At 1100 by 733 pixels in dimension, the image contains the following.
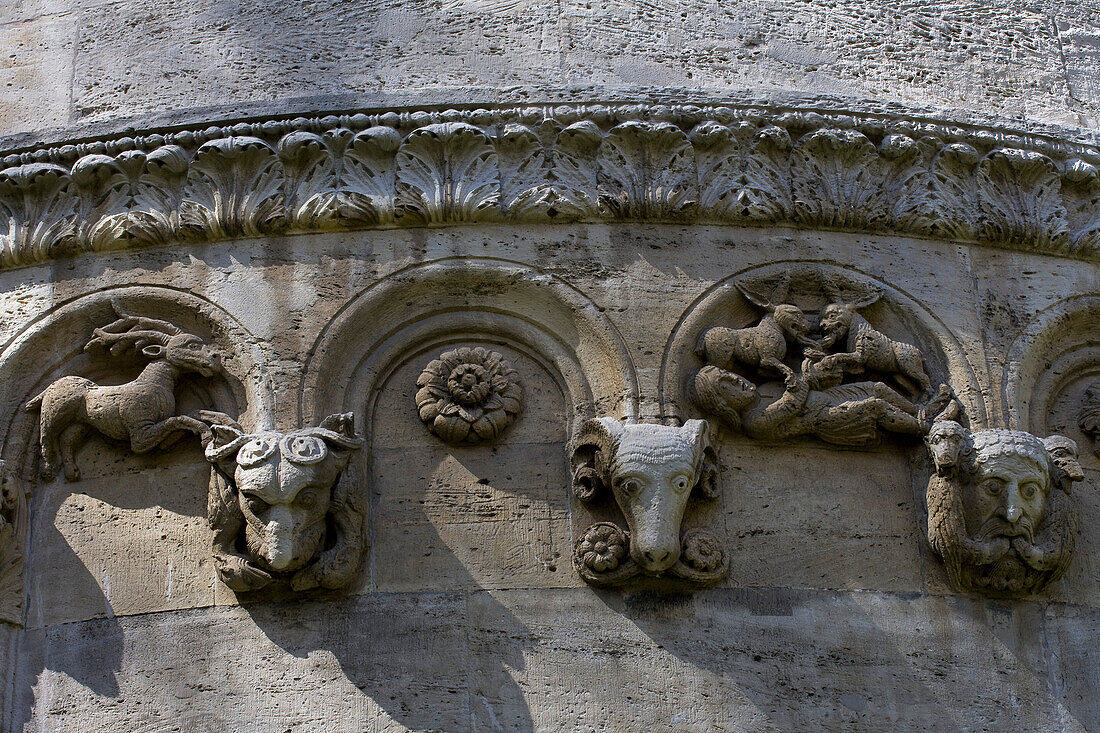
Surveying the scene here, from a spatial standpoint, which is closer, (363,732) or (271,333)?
(363,732)

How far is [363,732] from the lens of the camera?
5.61 meters

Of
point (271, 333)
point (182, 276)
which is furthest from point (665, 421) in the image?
point (182, 276)

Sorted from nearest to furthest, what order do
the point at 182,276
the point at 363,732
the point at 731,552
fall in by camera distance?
the point at 363,732 < the point at 731,552 < the point at 182,276

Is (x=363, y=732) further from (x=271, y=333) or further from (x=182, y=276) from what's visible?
(x=182, y=276)

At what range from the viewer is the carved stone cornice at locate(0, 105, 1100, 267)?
6570 millimetres

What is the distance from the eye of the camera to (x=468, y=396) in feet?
20.3

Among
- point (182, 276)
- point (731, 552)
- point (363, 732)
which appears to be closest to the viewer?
point (363, 732)

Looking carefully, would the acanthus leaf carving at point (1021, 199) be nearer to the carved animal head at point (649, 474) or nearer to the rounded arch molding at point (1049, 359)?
the rounded arch molding at point (1049, 359)

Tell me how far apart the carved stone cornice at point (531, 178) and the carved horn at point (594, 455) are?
1.02 m

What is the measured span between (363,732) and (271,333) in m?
1.69

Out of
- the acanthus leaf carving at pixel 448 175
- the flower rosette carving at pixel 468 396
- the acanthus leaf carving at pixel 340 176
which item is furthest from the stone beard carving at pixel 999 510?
the acanthus leaf carving at pixel 340 176

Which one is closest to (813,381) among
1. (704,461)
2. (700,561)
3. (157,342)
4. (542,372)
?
(704,461)

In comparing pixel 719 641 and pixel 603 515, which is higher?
pixel 603 515

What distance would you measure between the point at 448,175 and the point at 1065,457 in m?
2.79
